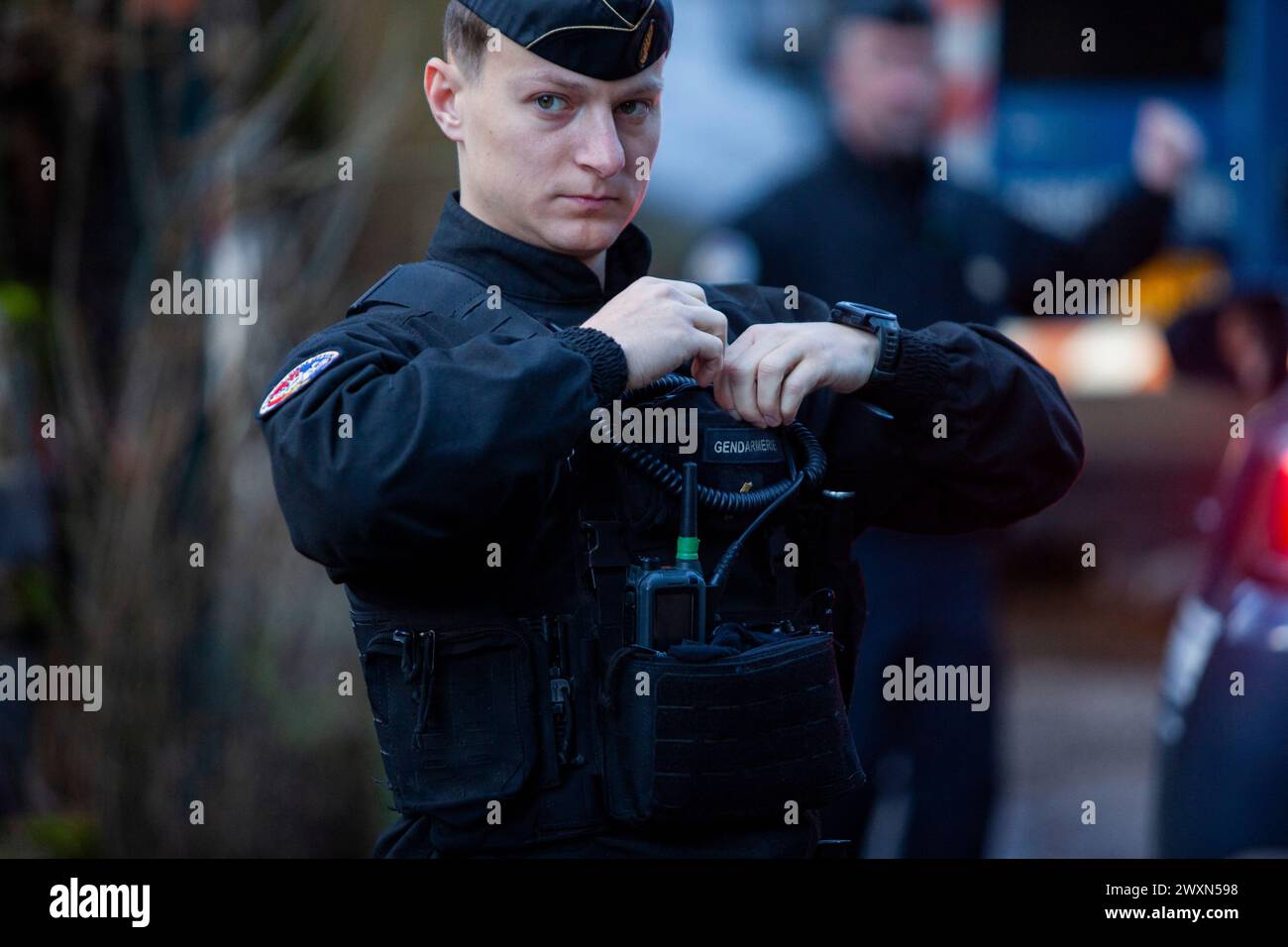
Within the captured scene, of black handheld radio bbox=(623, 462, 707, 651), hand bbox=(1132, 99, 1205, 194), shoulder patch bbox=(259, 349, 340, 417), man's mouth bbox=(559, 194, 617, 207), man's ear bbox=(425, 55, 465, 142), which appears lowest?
black handheld radio bbox=(623, 462, 707, 651)

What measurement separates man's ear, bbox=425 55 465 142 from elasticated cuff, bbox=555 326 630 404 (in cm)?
40

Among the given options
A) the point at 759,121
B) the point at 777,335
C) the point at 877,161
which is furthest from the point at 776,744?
the point at 759,121

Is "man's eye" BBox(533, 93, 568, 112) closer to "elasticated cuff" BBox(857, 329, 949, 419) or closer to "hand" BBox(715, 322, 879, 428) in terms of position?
"hand" BBox(715, 322, 879, 428)

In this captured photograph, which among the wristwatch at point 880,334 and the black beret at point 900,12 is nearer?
the wristwatch at point 880,334

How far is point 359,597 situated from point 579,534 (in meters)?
0.31

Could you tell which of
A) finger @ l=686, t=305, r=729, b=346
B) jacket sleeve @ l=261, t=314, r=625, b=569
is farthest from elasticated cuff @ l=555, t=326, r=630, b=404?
finger @ l=686, t=305, r=729, b=346

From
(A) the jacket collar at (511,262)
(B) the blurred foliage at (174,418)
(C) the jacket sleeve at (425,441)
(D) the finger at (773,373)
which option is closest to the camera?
(C) the jacket sleeve at (425,441)

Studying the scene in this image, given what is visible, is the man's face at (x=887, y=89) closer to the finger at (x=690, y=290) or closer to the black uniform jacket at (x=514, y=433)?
the black uniform jacket at (x=514, y=433)

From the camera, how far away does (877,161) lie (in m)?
4.66

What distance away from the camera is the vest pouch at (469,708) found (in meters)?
2.16

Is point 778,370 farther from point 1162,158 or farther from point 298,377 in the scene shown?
point 1162,158

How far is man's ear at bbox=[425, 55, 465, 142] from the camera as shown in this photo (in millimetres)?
2324

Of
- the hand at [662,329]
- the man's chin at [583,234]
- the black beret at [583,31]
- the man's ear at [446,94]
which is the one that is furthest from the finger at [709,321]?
the man's ear at [446,94]

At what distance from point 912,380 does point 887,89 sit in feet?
8.31
